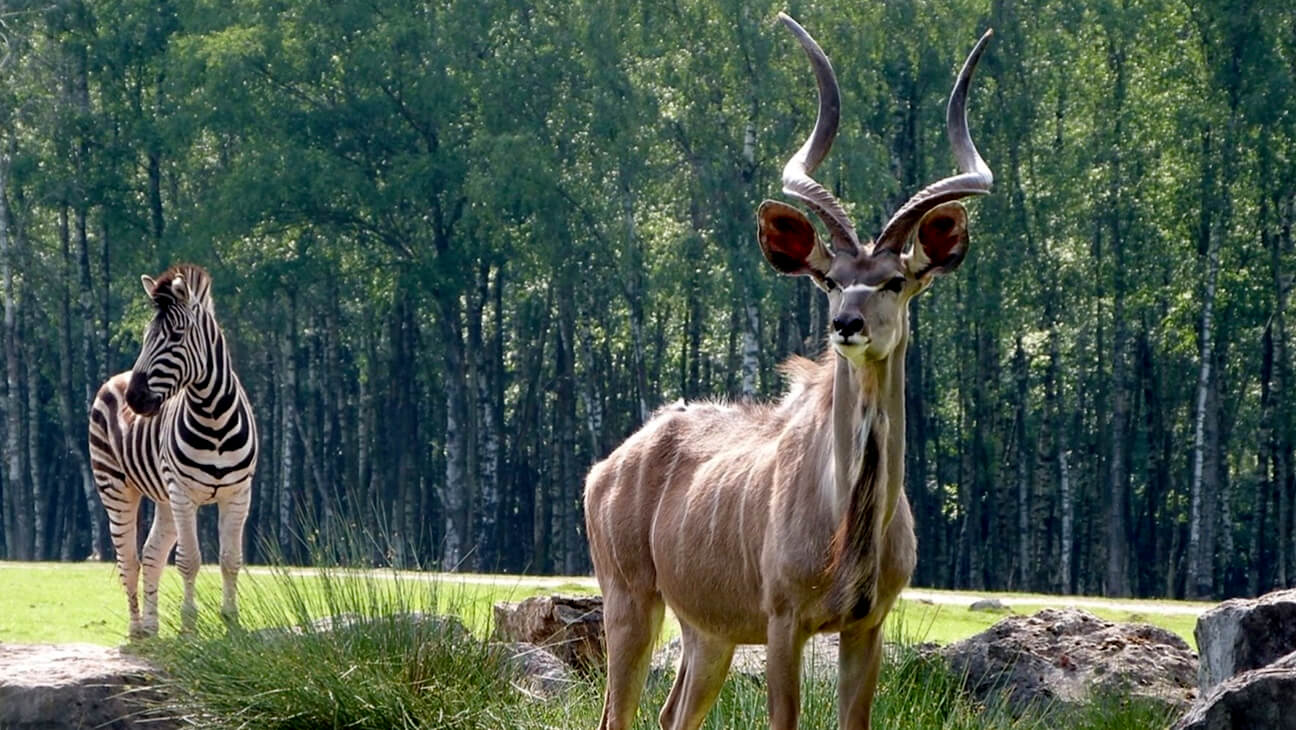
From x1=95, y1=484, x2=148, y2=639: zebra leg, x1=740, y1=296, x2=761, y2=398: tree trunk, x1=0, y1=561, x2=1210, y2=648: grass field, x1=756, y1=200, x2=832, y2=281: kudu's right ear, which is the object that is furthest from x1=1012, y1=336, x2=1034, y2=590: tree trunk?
x1=756, y1=200, x2=832, y2=281: kudu's right ear

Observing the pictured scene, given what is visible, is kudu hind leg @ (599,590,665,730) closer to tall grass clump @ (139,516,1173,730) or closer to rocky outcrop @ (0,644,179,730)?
tall grass clump @ (139,516,1173,730)

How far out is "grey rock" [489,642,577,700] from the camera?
1034 centimetres

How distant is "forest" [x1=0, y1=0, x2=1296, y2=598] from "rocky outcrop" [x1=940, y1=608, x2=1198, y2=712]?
26.2m

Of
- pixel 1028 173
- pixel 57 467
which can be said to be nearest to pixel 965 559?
pixel 1028 173

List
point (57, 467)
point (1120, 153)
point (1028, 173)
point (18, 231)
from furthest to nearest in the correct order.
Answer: point (57, 467)
point (18, 231)
point (1028, 173)
point (1120, 153)

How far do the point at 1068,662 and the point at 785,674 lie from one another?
374cm

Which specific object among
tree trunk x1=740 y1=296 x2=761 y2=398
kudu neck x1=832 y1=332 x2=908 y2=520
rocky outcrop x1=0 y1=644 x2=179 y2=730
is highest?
tree trunk x1=740 y1=296 x2=761 y2=398

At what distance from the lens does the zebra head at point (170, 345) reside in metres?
14.5

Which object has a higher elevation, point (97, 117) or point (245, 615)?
point (97, 117)

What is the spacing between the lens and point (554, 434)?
50.9m

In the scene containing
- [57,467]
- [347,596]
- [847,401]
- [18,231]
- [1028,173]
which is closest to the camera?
[847,401]

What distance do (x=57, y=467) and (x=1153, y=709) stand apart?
55.2 metres

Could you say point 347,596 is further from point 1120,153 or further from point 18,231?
point 18,231

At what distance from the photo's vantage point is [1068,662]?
35.9 feet
